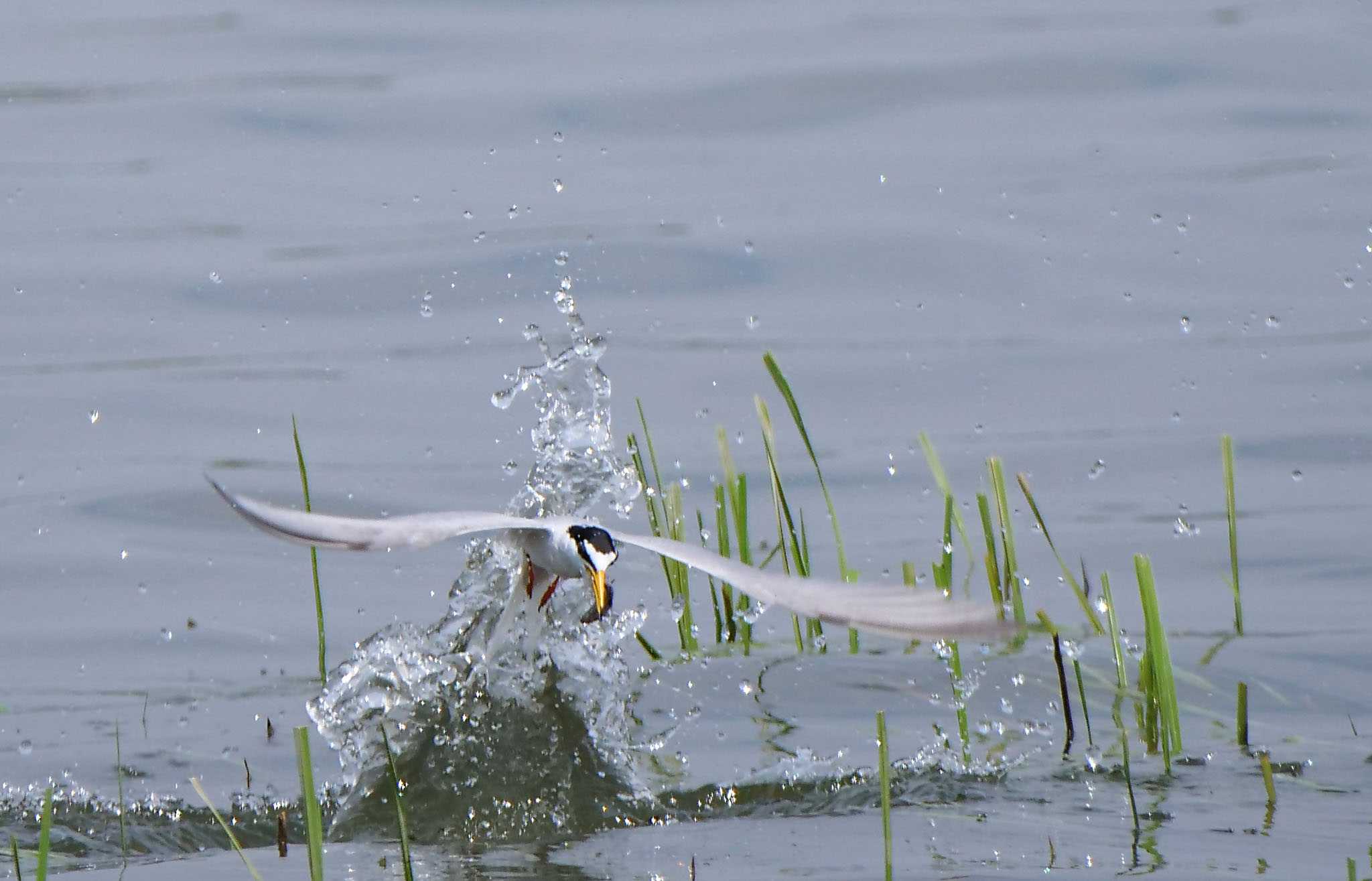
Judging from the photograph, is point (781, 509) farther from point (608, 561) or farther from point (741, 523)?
point (608, 561)

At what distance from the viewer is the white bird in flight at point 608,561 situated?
303cm

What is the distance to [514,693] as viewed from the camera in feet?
16.2

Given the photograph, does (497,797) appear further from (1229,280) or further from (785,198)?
(785,198)

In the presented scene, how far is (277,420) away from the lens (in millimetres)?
9414

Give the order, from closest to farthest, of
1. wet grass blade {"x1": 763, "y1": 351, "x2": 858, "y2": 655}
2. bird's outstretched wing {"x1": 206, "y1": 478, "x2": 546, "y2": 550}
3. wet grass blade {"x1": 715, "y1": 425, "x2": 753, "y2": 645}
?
bird's outstretched wing {"x1": 206, "y1": 478, "x2": 546, "y2": 550}, wet grass blade {"x1": 763, "y1": 351, "x2": 858, "y2": 655}, wet grass blade {"x1": 715, "y1": 425, "x2": 753, "y2": 645}

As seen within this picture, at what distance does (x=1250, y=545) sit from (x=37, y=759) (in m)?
4.73

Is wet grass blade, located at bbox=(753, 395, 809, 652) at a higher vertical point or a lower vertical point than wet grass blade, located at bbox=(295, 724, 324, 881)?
higher

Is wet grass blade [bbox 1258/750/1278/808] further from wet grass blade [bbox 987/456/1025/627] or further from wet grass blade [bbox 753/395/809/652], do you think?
wet grass blade [bbox 753/395/809/652]

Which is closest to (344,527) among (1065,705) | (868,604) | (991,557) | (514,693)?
(868,604)

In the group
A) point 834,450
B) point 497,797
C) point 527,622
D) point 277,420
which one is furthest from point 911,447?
point 497,797

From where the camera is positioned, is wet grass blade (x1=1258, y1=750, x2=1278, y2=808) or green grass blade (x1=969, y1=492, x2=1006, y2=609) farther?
green grass blade (x1=969, y1=492, x2=1006, y2=609)

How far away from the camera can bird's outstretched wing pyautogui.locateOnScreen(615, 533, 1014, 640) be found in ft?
9.59

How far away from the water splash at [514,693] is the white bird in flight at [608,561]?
0.49 metres

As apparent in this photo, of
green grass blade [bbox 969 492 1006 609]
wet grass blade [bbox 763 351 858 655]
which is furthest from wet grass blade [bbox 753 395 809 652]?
green grass blade [bbox 969 492 1006 609]
